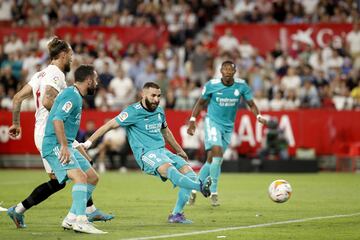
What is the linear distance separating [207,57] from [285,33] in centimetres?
267

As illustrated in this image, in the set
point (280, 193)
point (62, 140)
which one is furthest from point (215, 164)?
point (62, 140)

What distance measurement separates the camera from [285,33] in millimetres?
29812

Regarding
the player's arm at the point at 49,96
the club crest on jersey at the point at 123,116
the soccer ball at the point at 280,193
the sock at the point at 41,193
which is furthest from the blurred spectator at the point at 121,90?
the sock at the point at 41,193

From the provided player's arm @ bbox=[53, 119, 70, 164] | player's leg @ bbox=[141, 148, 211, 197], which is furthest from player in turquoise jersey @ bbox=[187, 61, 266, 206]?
player's arm @ bbox=[53, 119, 70, 164]

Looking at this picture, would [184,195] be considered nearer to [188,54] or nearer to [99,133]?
[99,133]

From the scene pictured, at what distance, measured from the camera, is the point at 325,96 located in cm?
2741

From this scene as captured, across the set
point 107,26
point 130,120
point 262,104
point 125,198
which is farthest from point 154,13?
point 130,120

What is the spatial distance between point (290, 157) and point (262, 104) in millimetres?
1816

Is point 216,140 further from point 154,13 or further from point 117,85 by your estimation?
point 154,13

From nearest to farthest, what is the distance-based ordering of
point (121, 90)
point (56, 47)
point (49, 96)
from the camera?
point (49, 96)
point (56, 47)
point (121, 90)

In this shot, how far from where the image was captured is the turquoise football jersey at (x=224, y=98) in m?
17.5

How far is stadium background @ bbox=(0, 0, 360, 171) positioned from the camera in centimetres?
2722

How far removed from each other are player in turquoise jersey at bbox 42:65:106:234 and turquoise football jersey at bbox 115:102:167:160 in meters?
0.96

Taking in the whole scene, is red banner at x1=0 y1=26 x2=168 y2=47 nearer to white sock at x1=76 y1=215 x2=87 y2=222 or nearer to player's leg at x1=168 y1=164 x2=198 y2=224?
player's leg at x1=168 y1=164 x2=198 y2=224
